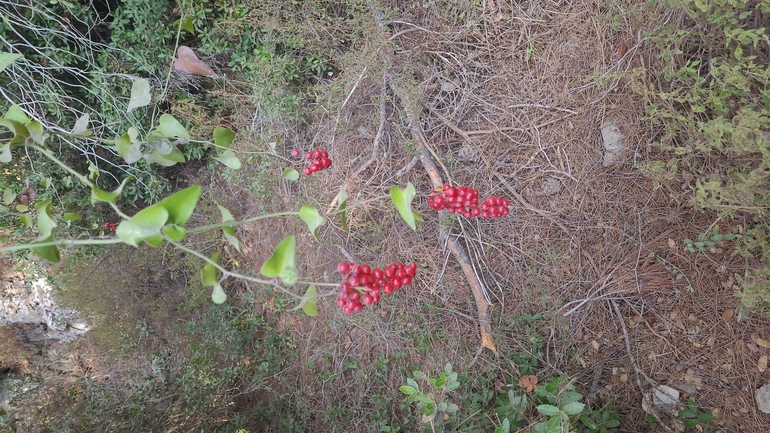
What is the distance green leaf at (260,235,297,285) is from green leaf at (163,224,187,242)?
0.58 ft

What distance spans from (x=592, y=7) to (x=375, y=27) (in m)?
1.10

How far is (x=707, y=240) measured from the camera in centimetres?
196

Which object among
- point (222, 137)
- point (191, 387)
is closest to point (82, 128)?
point (222, 137)

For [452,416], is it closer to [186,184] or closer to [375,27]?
[375,27]

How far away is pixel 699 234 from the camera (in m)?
1.98

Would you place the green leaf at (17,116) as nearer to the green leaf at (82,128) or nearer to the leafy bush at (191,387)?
the green leaf at (82,128)

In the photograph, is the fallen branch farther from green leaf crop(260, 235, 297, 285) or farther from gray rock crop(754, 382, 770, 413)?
green leaf crop(260, 235, 297, 285)

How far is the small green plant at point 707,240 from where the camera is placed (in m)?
1.88

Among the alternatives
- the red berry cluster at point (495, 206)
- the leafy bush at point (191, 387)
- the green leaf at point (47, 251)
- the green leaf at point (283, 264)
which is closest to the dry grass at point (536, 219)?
the leafy bush at point (191, 387)

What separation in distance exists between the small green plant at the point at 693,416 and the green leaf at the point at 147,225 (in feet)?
7.59

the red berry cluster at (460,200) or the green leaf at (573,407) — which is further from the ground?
the red berry cluster at (460,200)

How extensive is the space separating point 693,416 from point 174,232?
2.32m

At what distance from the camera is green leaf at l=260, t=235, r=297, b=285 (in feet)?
2.85

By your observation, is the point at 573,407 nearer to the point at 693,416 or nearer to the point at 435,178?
the point at 693,416
